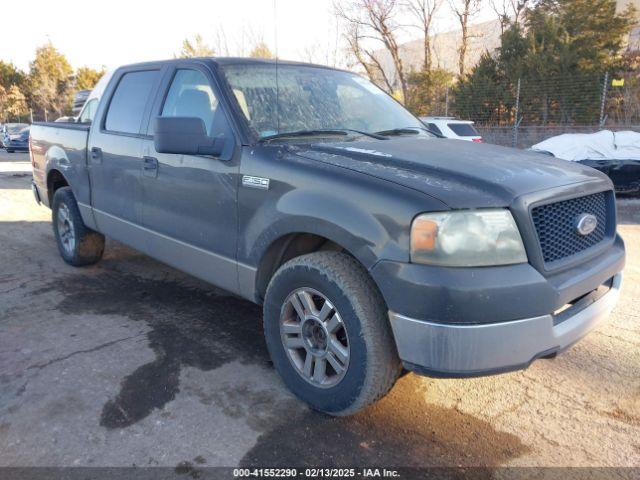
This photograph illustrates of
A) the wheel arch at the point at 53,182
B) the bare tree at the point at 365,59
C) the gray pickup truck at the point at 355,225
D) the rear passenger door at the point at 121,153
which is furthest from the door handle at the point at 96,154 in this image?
the bare tree at the point at 365,59

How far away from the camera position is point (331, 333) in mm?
2592

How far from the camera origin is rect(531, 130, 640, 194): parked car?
859 cm

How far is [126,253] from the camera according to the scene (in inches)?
235

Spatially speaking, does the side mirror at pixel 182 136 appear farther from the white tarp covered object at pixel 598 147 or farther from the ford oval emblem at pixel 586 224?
the white tarp covered object at pixel 598 147

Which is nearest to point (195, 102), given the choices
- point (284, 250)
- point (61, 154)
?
point (284, 250)

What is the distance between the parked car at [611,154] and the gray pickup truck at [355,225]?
6.03 meters

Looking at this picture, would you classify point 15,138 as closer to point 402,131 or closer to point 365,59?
point 365,59

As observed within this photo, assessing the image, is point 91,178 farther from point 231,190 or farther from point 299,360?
point 299,360

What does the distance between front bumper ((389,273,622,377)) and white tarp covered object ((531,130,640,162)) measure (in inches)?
282

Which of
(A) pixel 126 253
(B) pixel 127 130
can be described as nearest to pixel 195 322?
(B) pixel 127 130

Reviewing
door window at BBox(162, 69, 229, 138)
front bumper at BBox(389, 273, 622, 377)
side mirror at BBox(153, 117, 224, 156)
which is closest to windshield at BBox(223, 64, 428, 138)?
door window at BBox(162, 69, 229, 138)

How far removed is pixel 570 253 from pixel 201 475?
1966 mm

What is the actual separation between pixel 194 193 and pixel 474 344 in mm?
1992

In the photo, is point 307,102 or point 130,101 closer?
point 307,102
